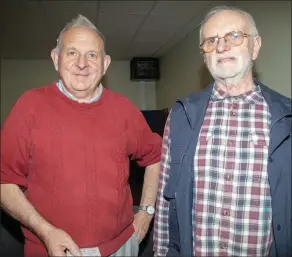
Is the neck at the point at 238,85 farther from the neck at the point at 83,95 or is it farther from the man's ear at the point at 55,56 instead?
the man's ear at the point at 55,56

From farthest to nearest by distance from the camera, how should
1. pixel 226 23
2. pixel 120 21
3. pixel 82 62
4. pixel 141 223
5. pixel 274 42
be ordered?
pixel 120 21, pixel 274 42, pixel 141 223, pixel 226 23, pixel 82 62

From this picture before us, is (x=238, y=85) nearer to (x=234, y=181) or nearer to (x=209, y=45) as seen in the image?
(x=209, y=45)

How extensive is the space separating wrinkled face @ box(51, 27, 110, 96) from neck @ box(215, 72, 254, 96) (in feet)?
1.58

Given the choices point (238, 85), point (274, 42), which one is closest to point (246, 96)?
point (238, 85)

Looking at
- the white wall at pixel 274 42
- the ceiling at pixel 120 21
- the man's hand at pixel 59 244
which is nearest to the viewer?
the man's hand at pixel 59 244

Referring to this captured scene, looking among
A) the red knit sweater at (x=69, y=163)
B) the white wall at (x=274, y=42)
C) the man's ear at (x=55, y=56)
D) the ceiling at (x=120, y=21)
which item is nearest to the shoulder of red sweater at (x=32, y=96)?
the red knit sweater at (x=69, y=163)

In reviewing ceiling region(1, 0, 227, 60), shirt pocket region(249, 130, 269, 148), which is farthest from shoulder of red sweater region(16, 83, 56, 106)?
ceiling region(1, 0, 227, 60)

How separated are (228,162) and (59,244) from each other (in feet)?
2.06

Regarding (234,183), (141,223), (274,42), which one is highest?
(274,42)

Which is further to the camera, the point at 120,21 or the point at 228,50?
the point at 120,21

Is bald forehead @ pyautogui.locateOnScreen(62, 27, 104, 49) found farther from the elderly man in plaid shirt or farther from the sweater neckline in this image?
the elderly man in plaid shirt

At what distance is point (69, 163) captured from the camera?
1.01 metres

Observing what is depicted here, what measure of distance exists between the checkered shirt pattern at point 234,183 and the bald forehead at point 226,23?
26 cm

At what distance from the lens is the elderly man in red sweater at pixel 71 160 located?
0.98 metres
